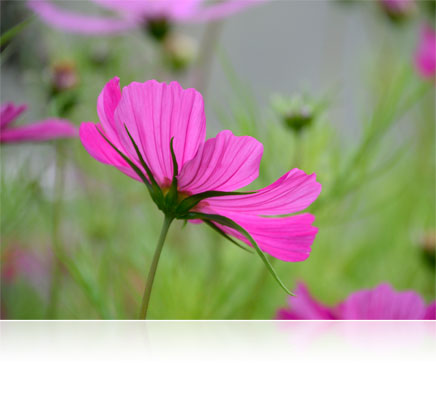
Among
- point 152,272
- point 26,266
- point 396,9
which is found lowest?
point 26,266

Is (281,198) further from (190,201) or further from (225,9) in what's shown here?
(225,9)

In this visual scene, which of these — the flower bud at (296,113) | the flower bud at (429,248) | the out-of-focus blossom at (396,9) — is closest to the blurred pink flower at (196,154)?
the flower bud at (296,113)

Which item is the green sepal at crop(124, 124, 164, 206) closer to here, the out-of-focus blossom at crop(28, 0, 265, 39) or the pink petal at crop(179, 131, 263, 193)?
the pink petal at crop(179, 131, 263, 193)

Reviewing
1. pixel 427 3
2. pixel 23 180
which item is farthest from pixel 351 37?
pixel 23 180

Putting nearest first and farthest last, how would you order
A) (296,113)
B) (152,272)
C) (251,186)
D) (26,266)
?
(152,272) < (296,113) < (251,186) < (26,266)

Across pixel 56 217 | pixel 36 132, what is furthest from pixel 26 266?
pixel 36 132

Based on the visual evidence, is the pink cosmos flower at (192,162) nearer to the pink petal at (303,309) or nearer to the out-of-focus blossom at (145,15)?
the pink petal at (303,309)
